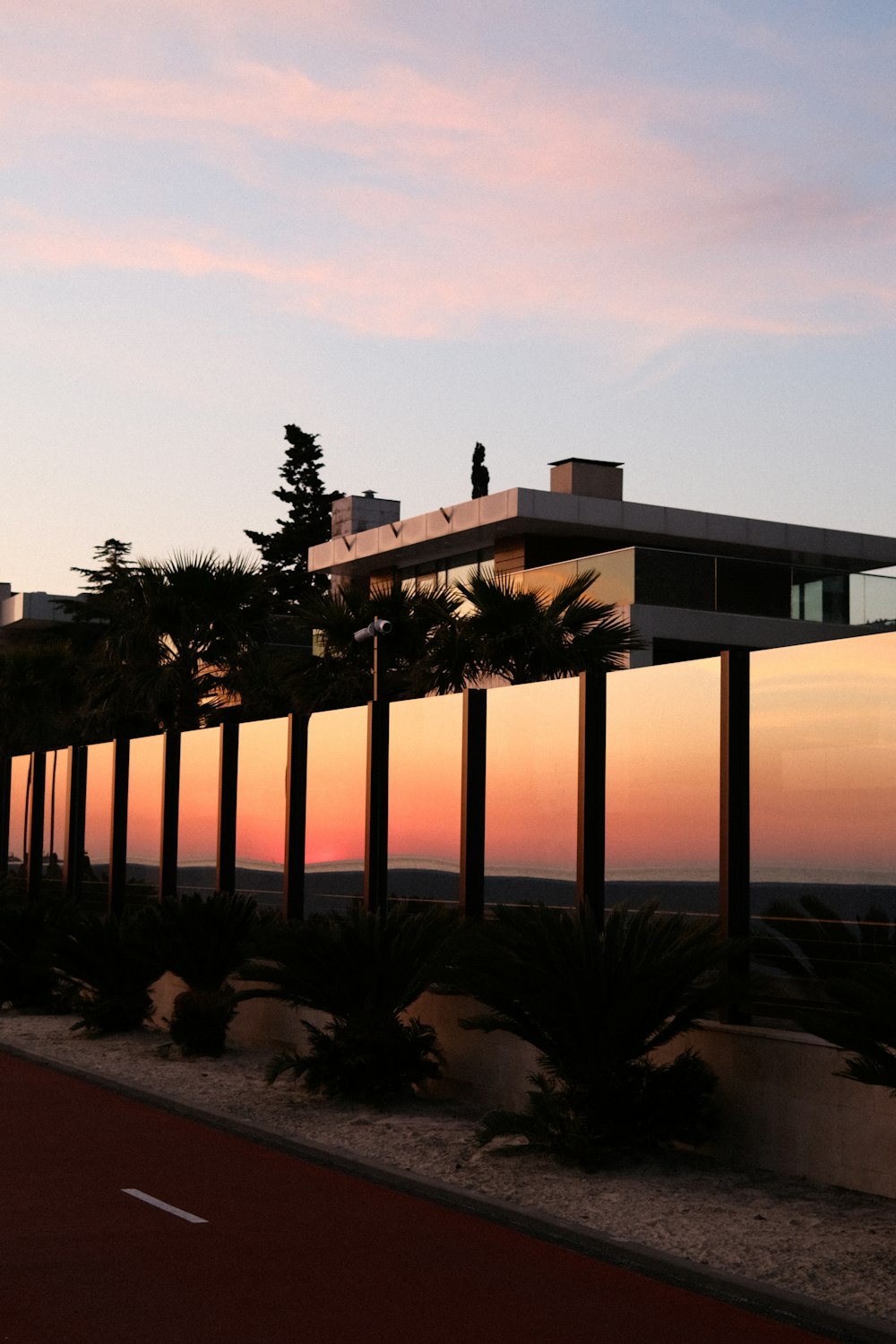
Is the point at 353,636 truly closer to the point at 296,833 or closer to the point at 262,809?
the point at 262,809

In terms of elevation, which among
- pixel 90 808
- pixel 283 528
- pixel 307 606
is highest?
pixel 283 528

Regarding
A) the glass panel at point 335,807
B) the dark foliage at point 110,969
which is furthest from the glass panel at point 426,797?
the dark foliage at point 110,969

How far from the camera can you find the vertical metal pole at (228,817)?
2256 centimetres

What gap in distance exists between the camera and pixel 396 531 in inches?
2088

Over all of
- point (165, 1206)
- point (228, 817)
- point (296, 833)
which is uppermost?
point (228, 817)

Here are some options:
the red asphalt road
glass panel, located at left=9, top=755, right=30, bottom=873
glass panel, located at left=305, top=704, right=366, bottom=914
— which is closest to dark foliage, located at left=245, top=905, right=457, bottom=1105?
the red asphalt road

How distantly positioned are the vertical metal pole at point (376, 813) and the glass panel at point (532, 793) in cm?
218

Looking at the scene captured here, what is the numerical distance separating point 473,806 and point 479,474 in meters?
68.8

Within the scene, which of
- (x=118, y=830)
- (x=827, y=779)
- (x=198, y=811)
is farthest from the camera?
(x=118, y=830)

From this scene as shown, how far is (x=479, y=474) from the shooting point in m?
84.2

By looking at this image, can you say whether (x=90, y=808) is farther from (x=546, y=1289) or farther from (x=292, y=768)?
(x=546, y=1289)

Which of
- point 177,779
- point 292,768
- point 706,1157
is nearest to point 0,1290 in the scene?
point 706,1157

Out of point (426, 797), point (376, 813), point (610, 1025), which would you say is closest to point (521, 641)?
point (376, 813)

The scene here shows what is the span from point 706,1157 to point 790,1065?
1.02m
